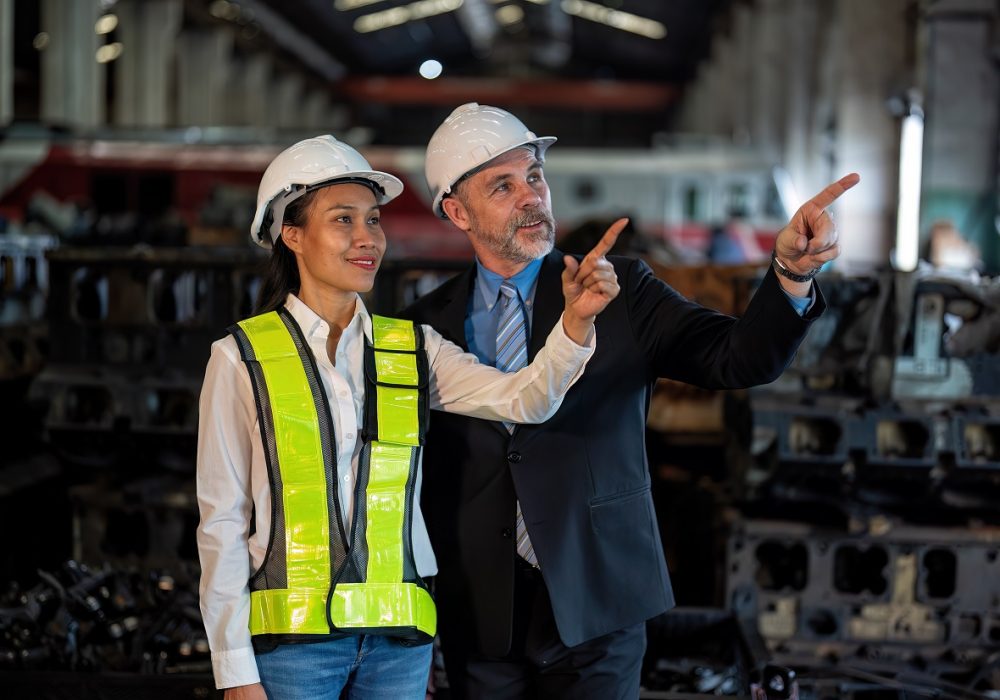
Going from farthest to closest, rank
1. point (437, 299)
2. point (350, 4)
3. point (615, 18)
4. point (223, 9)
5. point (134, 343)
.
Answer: point (615, 18) → point (350, 4) → point (223, 9) → point (134, 343) → point (437, 299)

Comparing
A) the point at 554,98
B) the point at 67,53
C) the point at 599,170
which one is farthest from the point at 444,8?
the point at 599,170

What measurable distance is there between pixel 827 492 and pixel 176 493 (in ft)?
9.74

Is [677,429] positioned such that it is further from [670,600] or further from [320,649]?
[320,649]

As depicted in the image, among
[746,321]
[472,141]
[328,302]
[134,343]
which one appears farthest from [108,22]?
[746,321]

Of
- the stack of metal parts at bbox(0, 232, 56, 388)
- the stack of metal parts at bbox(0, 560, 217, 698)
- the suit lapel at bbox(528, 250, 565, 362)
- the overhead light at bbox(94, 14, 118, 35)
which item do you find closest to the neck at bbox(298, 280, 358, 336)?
the suit lapel at bbox(528, 250, 565, 362)

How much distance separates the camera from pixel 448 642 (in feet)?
9.57

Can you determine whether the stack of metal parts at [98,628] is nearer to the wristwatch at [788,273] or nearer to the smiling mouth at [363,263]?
the smiling mouth at [363,263]

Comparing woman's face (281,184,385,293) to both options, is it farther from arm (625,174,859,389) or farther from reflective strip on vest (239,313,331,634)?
arm (625,174,859,389)

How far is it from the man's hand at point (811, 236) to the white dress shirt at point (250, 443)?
50 cm

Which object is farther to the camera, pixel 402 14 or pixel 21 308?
pixel 402 14

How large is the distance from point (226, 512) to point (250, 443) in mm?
170

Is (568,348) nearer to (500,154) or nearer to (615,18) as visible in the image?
(500,154)

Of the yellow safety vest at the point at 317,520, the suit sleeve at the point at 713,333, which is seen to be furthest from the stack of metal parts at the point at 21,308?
the suit sleeve at the point at 713,333

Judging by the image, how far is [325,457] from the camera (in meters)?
2.52
